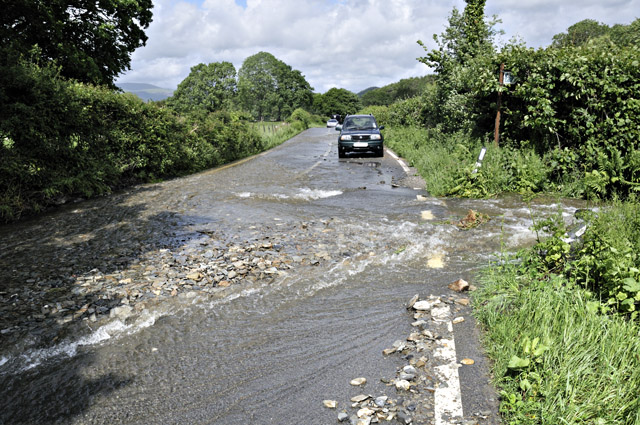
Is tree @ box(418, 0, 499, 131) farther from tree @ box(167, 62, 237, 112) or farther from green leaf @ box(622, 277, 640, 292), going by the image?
tree @ box(167, 62, 237, 112)

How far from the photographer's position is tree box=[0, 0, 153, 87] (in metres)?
15.6

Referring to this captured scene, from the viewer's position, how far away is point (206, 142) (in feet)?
56.8

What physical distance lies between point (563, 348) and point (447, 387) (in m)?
0.93

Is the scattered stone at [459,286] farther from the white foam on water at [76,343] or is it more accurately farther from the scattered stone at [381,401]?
the white foam on water at [76,343]

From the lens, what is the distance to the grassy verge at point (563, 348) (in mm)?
2781

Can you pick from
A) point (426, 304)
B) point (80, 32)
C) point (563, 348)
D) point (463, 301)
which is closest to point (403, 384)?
point (563, 348)

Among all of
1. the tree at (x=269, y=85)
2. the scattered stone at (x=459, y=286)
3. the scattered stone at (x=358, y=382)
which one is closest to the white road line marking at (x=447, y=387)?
the scattered stone at (x=358, y=382)

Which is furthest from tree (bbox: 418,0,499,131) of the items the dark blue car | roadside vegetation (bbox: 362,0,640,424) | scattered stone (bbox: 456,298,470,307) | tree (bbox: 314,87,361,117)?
tree (bbox: 314,87,361,117)

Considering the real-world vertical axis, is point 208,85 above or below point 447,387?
above

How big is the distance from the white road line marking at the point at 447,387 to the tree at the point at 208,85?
75.5m

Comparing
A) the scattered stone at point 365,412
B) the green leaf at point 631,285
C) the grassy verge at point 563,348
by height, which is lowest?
the scattered stone at point 365,412

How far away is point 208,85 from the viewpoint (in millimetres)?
76938

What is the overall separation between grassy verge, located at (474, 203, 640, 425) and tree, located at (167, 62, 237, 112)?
7511 cm

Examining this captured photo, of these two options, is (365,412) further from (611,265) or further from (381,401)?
(611,265)
